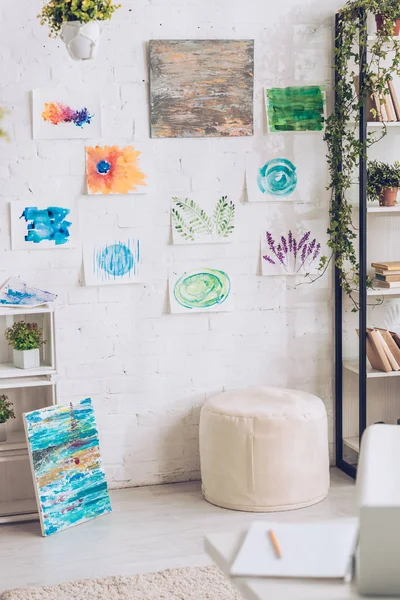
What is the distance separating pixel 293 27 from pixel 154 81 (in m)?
0.76

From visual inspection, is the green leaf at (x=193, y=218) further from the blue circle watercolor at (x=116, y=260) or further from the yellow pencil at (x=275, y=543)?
the yellow pencil at (x=275, y=543)

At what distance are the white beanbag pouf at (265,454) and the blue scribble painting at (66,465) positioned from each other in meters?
0.53

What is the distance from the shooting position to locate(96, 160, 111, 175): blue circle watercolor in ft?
13.5

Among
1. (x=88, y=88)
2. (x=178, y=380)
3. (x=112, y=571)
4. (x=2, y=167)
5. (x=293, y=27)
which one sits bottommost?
(x=112, y=571)

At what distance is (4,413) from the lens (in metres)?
3.93

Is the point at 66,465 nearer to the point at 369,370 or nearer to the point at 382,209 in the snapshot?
the point at 369,370

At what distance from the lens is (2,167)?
13.2ft

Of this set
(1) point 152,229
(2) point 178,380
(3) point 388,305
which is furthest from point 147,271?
(3) point 388,305

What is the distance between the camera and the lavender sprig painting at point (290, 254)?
439 cm

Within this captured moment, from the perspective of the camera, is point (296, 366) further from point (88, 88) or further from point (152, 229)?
point (88, 88)

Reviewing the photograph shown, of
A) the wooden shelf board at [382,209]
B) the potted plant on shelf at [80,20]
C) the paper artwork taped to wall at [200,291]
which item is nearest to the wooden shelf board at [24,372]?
the paper artwork taped to wall at [200,291]

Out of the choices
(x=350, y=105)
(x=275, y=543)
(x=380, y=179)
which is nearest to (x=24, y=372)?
(x=380, y=179)

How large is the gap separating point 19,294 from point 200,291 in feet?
2.89

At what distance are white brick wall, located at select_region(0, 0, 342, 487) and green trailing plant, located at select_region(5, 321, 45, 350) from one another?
25 cm
